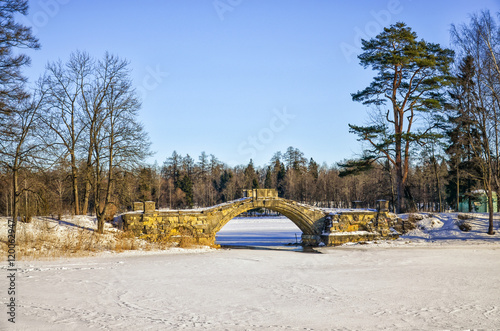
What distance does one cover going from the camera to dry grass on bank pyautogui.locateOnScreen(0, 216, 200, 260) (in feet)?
50.2

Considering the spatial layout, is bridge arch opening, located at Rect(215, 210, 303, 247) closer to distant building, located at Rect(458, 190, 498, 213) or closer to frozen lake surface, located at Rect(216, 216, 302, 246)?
frozen lake surface, located at Rect(216, 216, 302, 246)

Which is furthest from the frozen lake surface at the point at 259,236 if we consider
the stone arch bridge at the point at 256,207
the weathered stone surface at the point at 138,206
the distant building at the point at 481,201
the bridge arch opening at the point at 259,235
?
the distant building at the point at 481,201

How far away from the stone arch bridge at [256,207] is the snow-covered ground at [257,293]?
4.16 meters

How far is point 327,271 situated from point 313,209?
1101 cm

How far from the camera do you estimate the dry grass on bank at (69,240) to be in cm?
1530

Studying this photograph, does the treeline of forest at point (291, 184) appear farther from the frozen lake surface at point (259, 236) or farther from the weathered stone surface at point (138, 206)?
the weathered stone surface at point (138, 206)

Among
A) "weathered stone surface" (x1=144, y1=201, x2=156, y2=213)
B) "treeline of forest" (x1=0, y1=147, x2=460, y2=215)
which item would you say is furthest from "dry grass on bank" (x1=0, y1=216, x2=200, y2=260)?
"treeline of forest" (x1=0, y1=147, x2=460, y2=215)

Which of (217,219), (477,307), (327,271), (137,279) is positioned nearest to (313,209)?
(217,219)

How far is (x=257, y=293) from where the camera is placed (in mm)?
8938

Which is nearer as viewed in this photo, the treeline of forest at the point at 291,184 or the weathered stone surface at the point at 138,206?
the weathered stone surface at the point at 138,206

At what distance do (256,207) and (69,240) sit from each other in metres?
9.60

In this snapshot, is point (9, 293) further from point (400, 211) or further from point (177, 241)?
point (400, 211)

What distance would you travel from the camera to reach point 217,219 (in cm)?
2130

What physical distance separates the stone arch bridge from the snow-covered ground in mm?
4163
